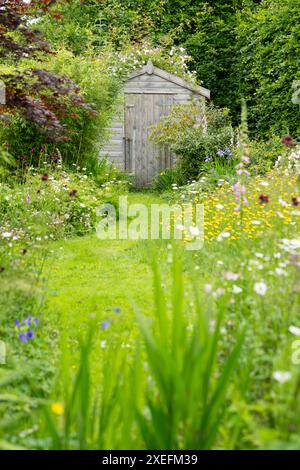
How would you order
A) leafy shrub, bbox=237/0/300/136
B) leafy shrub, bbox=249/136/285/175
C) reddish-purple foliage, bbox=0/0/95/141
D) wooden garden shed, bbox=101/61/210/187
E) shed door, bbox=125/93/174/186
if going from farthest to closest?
shed door, bbox=125/93/174/186, wooden garden shed, bbox=101/61/210/187, leafy shrub, bbox=237/0/300/136, leafy shrub, bbox=249/136/285/175, reddish-purple foliage, bbox=0/0/95/141

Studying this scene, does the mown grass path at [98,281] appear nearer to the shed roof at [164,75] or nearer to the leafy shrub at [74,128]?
the leafy shrub at [74,128]

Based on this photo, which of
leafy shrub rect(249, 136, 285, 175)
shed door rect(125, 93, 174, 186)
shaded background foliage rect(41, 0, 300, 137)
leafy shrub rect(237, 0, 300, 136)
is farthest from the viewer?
shaded background foliage rect(41, 0, 300, 137)

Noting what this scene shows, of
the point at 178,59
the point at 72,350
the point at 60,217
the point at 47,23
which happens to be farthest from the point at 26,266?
the point at 47,23

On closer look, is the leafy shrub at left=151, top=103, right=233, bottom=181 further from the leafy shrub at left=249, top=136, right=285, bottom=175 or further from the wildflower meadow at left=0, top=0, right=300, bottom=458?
the leafy shrub at left=249, top=136, right=285, bottom=175

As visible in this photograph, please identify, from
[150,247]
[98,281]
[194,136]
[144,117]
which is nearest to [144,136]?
[144,117]

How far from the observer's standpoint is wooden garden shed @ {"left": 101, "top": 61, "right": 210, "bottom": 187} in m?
14.1

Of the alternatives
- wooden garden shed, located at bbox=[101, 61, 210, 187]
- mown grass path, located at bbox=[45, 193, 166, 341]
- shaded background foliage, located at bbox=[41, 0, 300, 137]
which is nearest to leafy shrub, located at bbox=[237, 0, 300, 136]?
wooden garden shed, located at bbox=[101, 61, 210, 187]

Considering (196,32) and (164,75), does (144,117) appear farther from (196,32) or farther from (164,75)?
(196,32)

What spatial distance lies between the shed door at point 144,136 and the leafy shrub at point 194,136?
18.1 inches

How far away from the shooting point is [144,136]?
1435 cm

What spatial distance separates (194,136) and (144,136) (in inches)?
94.1

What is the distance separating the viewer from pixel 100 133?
11.9 meters
